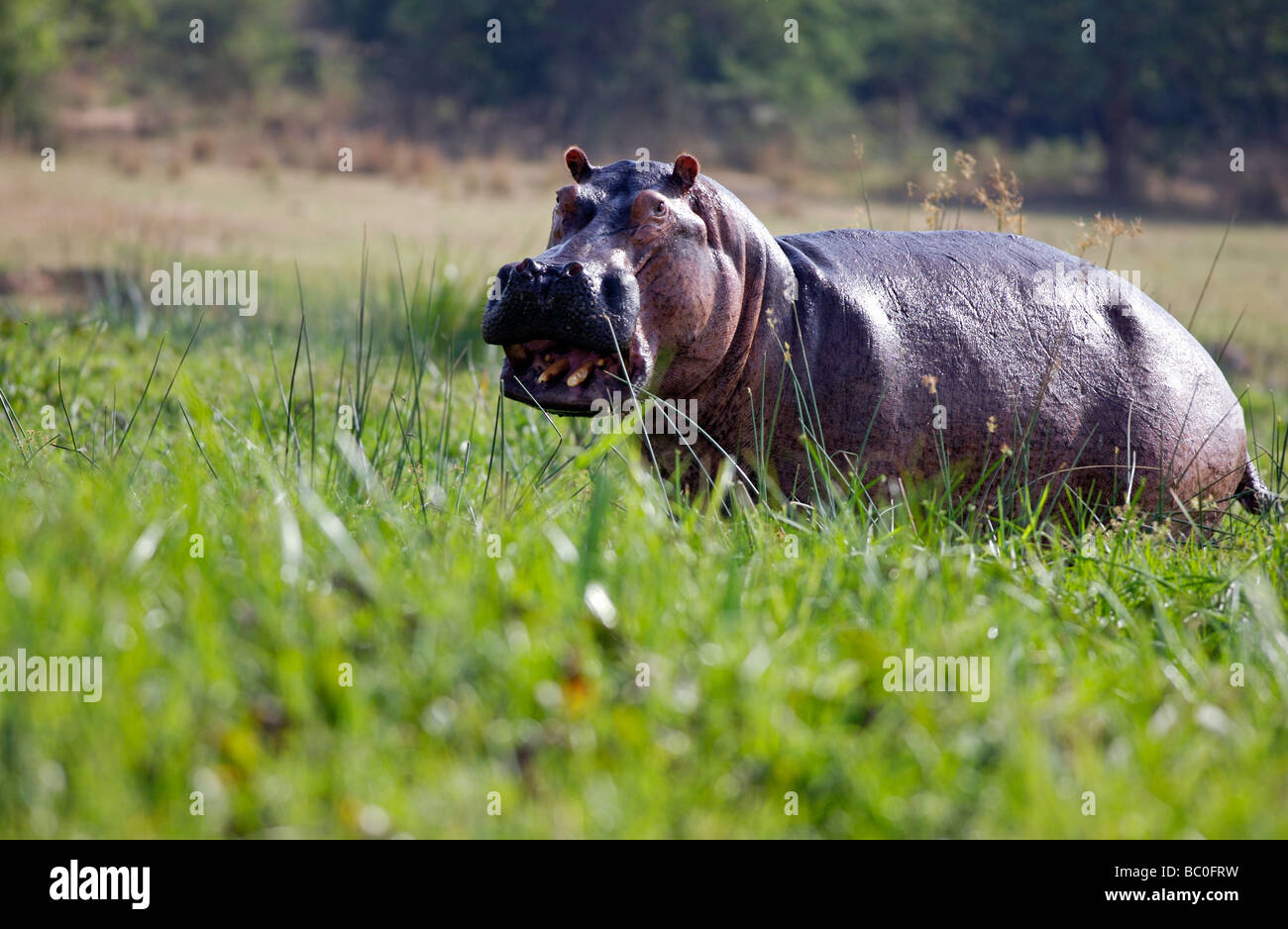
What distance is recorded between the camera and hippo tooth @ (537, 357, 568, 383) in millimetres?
3254

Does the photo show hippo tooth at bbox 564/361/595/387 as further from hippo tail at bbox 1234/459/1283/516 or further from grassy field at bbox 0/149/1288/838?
hippo tail at bbox 1234/459/1283/516

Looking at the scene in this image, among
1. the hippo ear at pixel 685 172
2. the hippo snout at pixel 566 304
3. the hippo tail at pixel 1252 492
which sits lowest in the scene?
the hippo tail at pixel 1252 492

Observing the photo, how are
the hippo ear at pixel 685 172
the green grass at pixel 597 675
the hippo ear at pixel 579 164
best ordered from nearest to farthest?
the green grass at pixel 597 675 → the hippo ear at pixel 685 172 → the hippo ear at pixel 579 164

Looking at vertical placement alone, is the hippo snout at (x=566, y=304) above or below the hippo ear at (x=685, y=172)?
below

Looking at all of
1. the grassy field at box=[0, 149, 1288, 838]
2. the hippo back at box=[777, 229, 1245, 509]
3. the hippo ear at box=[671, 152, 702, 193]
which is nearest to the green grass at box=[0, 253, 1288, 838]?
the grassy field at box=[0, 149, 1288, 838]

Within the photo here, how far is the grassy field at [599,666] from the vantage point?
6.46 ft

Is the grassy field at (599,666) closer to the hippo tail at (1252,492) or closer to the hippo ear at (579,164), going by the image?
the hippo tail at (1252,492)

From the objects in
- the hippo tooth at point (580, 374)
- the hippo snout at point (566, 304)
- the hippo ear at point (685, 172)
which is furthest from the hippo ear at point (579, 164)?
the hippo tooth at point (580, 374)

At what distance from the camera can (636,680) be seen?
230 cm


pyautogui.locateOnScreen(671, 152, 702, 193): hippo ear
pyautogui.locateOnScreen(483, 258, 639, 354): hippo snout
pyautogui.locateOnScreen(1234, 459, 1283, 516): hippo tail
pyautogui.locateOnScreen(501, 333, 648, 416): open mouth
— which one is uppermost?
pyautogui.locateOnScreen(671, 152, 702, 193): hippo ear
